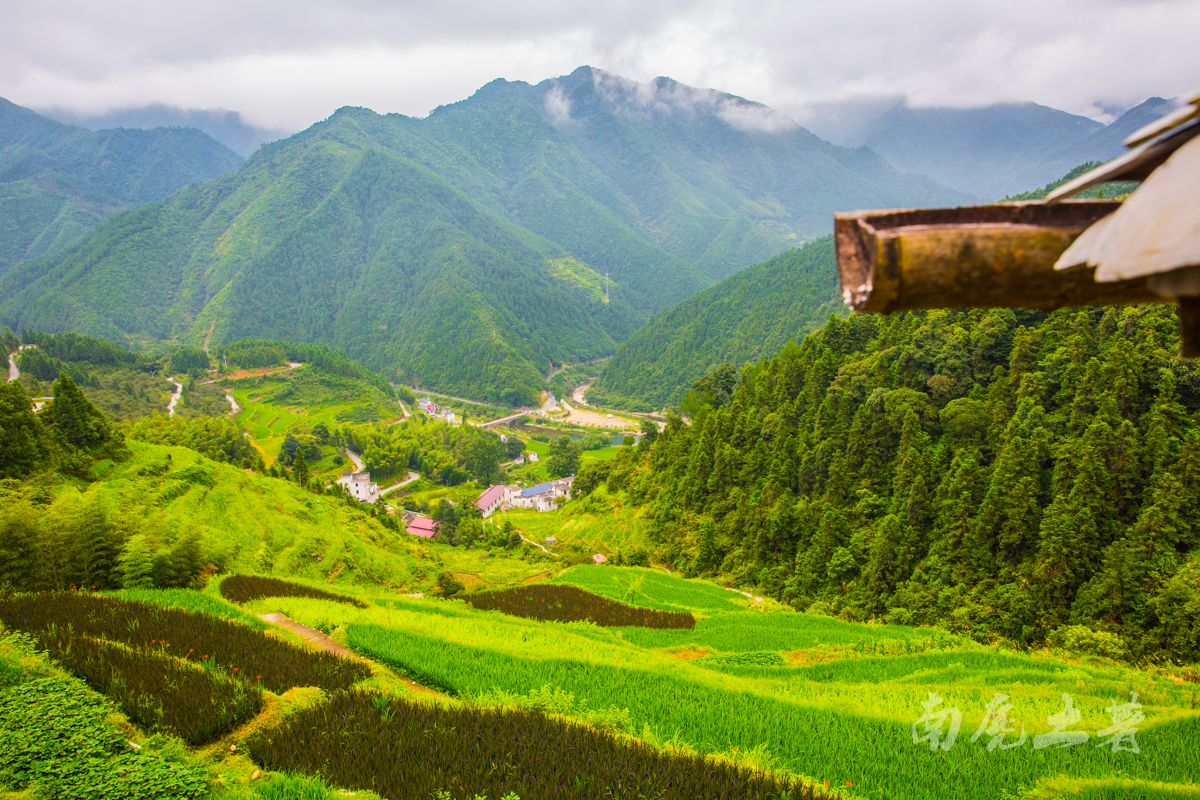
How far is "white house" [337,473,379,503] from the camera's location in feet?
256

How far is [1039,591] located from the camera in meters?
20.8

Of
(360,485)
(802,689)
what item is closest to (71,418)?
(802,689)

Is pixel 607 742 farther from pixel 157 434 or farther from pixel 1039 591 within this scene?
pixel 157 434

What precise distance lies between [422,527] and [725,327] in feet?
323

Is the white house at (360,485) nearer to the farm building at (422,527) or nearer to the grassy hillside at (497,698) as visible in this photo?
the farm building at (422,527)

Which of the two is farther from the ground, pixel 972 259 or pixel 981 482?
pixel 972 259

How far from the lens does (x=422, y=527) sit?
6500 centimetres

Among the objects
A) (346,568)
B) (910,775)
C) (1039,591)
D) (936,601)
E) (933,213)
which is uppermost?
(933,213)

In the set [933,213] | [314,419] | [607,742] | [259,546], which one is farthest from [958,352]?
[314,419]

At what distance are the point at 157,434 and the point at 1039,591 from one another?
219 ft

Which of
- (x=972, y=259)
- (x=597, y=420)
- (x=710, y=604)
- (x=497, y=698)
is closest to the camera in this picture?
(x=972, y=259)

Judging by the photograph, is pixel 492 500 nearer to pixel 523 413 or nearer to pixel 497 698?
pixel 523 413

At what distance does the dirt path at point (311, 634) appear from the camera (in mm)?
13242

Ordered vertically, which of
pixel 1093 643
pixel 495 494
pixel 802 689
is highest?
pixel 802 689
